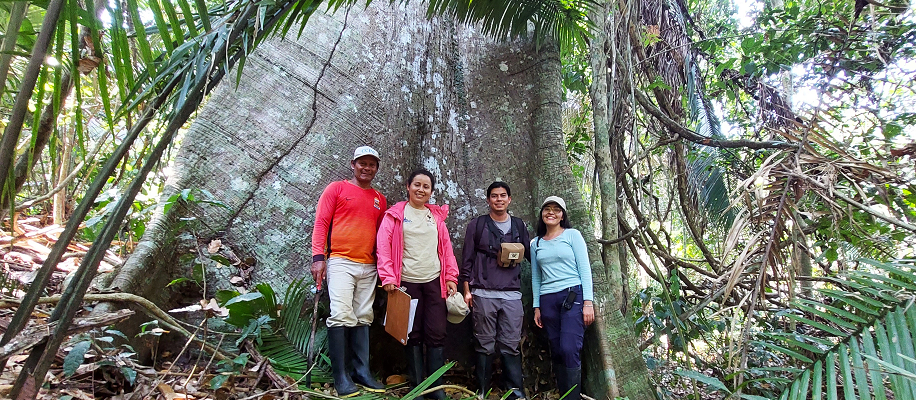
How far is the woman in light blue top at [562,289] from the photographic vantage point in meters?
2.95

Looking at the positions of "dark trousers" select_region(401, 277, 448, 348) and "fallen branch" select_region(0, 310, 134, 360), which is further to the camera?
"dark trousers" select_region(401, 277, 448, 348)

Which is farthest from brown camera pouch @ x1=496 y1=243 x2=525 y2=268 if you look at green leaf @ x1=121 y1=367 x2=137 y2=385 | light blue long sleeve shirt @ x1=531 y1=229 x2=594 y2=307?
green leaf @ x1=121 y1=367 x2=137 y2=385

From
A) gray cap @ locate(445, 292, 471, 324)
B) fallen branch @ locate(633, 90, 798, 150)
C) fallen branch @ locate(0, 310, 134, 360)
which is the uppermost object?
fallen branch @ locate(633, 90, 798, 150)

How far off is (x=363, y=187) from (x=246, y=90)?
3.40 feet

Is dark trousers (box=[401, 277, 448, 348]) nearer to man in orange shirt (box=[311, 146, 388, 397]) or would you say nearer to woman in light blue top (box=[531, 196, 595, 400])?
man in orange shirt (box=[311, 146, 388, 397])

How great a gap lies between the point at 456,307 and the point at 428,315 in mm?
169

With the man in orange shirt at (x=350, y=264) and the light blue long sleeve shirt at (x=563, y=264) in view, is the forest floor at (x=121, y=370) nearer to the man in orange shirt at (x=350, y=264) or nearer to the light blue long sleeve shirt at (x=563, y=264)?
the man in orange shirt at (x=350, y=264)

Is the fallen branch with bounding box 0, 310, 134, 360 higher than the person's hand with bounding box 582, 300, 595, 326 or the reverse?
higher

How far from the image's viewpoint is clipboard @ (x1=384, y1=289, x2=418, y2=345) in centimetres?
275

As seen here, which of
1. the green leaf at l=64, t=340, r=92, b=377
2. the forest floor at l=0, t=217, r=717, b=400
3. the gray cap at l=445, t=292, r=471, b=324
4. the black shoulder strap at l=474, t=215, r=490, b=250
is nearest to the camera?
the green leaf at l=64, t=340, r=92, b=377

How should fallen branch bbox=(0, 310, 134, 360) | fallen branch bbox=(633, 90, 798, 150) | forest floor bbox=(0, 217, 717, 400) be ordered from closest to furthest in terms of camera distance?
fallen branch bbox=(0, 310, 134, 360), forest floor bbox=(0, 217, 717, 400), fallen branch bbox=(633, 90, 798, 150)

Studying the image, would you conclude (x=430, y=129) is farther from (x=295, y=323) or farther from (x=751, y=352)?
(x=751, y=352)

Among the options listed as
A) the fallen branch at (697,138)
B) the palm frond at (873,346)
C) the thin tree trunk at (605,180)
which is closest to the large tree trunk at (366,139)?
the thin tree trunk at (605,180)

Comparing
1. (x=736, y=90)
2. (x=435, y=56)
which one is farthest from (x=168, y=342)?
(x=736, y=90)
